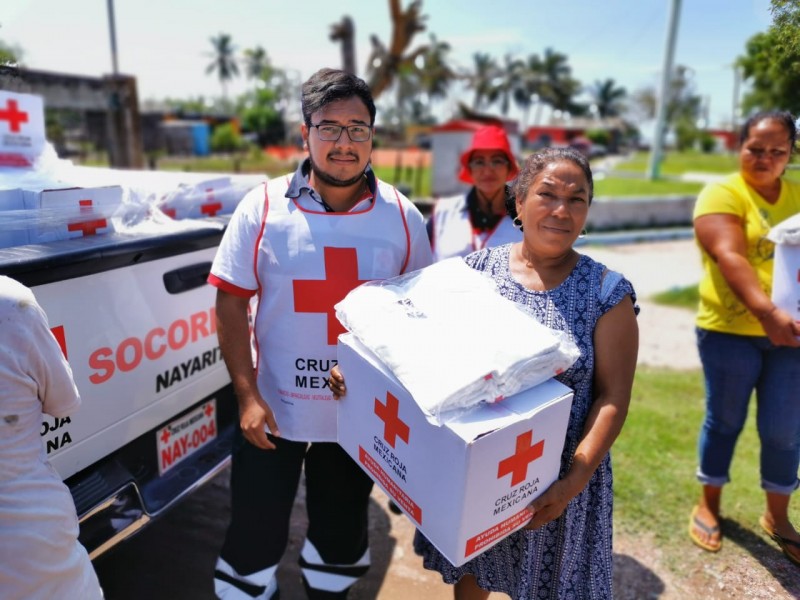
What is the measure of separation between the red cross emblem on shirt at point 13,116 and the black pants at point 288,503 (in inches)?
75.2

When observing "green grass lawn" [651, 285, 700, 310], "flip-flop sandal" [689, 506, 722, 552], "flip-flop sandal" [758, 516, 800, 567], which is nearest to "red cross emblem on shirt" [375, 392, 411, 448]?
"flip-flop sandal" [758, 516, 800, 567]

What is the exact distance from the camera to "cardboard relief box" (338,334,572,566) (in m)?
1.28

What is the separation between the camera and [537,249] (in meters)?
1.67

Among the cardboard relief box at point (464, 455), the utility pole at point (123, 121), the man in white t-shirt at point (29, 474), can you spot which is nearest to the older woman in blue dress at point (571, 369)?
the cardboard relief box at point (464, 455)

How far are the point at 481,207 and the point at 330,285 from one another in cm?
125

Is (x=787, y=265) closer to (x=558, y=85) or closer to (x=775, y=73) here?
(x=775, y=73)

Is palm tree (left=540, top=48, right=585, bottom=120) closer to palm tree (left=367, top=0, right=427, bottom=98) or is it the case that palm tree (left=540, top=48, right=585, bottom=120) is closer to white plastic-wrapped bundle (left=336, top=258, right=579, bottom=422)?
palm tree (left=367, top=0, right=427, bottom=98)

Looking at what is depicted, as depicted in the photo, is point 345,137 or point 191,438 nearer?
point 345,137

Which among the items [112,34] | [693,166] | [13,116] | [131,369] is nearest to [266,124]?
[693,166]

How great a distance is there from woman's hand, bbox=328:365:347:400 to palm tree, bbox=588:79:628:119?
92.1 meters

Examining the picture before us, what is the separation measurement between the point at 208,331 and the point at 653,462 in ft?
8.28

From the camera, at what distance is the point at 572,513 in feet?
5.46

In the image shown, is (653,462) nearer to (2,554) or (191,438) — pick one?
(191,438)

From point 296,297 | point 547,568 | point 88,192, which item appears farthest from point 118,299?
point 547,568
